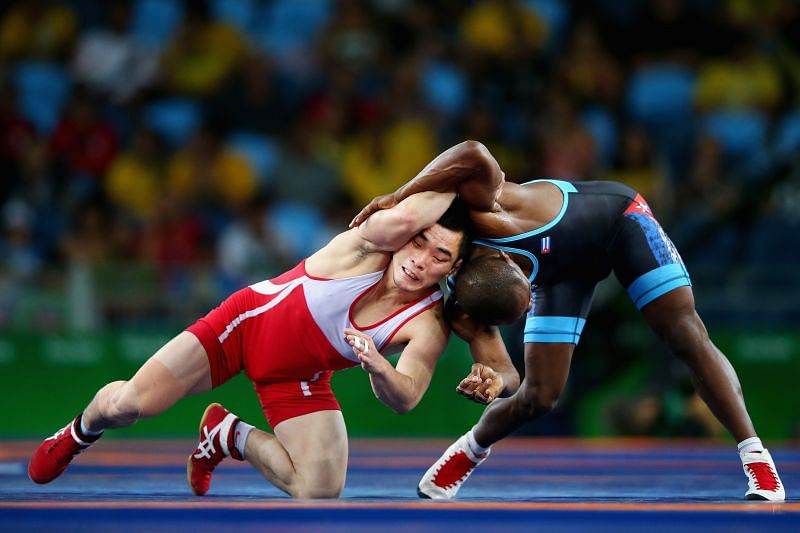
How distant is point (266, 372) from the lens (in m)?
4.27

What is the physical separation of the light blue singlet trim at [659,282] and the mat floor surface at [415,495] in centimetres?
71

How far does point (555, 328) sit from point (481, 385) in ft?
2.64

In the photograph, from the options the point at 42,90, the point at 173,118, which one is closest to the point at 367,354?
the point at 173,118

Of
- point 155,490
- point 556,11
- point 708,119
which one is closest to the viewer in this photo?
point 155,490

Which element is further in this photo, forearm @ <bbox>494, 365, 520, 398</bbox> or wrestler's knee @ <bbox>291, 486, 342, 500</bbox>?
wrestler's knee @ <bbox>291, 486, 342, 500</bbox>

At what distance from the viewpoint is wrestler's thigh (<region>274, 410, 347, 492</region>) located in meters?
4.06

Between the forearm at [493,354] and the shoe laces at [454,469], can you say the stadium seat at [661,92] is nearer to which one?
the shoe laces at [454,469]

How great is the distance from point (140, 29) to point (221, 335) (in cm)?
711

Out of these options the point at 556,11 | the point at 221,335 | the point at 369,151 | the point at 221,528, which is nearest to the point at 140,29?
the point at 369,151

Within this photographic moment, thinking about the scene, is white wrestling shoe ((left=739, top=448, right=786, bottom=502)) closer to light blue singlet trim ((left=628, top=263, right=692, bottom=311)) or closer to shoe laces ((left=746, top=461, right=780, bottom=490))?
shoe laces ((left=746, top=461, right=780, bottom=490))

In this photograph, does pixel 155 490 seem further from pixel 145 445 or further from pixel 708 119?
pixel 708 119

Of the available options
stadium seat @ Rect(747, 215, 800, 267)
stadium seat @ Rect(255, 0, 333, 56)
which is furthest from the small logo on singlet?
stadium seat @ Rect(255, 0, 333, 56)

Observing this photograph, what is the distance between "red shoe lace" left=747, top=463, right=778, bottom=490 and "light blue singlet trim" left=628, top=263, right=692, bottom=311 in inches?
26.0

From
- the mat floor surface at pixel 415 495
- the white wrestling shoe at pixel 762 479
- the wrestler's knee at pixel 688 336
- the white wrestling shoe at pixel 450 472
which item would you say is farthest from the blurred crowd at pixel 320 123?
the white wrestling shoe at pixel 762 479
